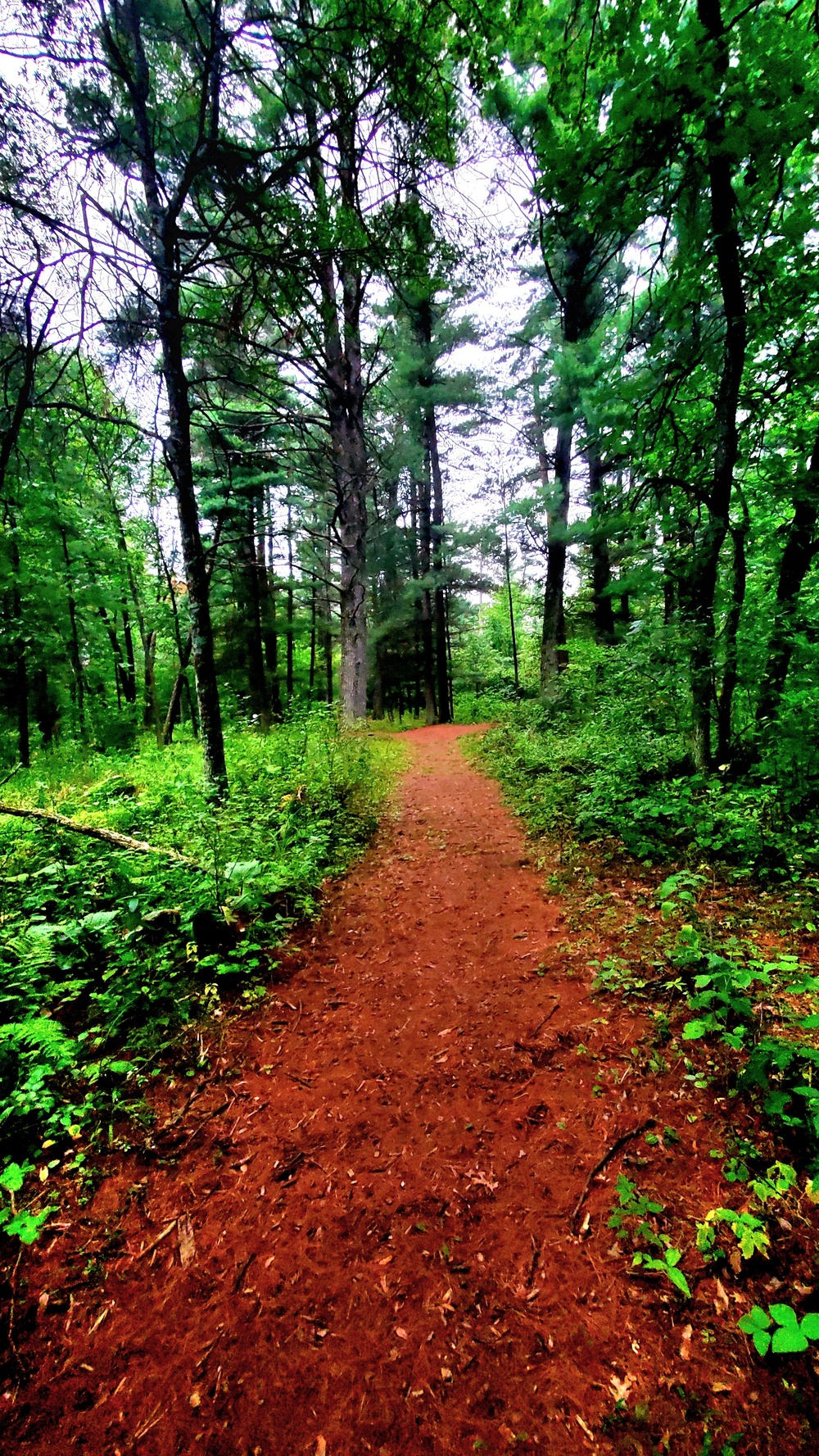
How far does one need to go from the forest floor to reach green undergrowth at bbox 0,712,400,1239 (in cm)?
32

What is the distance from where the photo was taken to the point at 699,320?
203 inches

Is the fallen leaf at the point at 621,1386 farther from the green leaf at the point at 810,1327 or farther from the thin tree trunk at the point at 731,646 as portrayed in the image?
the thin tree trunk at the point at 731,646

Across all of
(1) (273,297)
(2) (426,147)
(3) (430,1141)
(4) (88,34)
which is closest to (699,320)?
(2) (426,147)

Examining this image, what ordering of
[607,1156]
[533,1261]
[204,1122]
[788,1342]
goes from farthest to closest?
[204,1122] < [607,1156] < [533,1261] < [788,1342]

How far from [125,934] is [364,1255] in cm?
226

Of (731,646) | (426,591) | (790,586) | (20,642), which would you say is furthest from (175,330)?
(426,591)

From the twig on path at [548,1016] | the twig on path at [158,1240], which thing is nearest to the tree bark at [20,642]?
the twig on path at [158,1240]

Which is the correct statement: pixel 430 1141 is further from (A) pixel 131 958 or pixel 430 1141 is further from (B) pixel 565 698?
(B) pixel 565 698

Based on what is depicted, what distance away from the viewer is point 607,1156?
2.29 m

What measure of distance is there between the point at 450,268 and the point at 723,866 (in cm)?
636

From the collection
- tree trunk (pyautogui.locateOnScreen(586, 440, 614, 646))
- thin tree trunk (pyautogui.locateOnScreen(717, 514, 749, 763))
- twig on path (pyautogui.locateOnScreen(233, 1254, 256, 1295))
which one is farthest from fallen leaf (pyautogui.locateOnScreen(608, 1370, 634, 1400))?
tree trunk (pyautogui.locateOnScreen(586, 440, 614, 646))

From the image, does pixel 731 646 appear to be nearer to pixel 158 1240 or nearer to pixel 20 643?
pixel 158 1240

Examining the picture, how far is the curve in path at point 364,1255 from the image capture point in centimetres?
161

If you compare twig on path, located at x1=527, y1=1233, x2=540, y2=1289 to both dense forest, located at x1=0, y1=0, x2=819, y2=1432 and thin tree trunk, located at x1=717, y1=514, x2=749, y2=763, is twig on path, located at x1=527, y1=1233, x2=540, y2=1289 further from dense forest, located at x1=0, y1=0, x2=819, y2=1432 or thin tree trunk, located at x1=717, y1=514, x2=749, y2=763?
thin tree trunk, located at x1=717, y1=514, x2=749, y2=763
